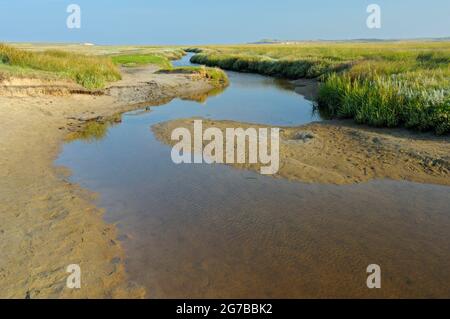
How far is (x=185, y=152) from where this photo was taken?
34.0 ft

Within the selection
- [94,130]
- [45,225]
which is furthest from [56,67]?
[45,225]

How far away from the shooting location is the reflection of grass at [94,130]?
39.7 ft

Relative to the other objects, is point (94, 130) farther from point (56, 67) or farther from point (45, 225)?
point (56, 67)

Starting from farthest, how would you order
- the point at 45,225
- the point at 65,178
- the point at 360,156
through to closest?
the point at 360,156 < the point at 65,178 < the point at 45,225

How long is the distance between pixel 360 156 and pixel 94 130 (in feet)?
30.1

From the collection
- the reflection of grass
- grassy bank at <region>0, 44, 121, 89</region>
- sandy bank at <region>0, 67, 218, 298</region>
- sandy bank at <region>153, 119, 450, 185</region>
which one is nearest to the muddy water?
sandy bank at <region>0, 67, 218, 298</region>

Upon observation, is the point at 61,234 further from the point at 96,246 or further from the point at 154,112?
the point at 154,112

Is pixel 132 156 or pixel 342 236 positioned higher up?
pixel 132 156

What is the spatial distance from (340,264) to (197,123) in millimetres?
9132

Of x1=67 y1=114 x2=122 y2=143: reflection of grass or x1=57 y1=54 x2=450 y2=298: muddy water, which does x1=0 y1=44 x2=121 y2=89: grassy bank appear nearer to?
x1=67 y1=114 x2=122 y2=143: reflection of grass

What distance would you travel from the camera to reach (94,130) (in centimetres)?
1332

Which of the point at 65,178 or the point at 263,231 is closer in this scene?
the point at 263,231
